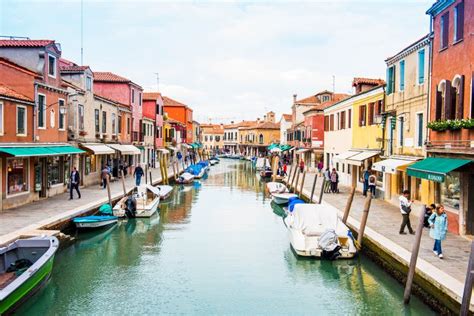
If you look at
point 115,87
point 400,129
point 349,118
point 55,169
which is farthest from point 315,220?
point 115,87

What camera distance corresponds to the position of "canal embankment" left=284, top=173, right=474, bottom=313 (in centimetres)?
965

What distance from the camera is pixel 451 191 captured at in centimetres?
1529

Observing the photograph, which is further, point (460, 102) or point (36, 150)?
point (36, 150)

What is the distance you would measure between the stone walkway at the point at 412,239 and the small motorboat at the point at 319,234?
3.88 ft

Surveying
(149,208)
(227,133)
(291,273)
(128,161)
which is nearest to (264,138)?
(227,133)

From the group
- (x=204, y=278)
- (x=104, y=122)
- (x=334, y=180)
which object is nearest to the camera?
(x=204, y=278)

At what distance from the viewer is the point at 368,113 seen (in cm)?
2614

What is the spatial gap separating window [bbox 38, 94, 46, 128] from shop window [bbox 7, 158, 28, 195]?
2.09 meters

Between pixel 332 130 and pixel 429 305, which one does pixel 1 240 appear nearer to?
pixel 429 305

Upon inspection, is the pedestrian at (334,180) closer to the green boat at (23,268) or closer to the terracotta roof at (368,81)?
the terracotta roof at (368,81)

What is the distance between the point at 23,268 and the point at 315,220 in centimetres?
898

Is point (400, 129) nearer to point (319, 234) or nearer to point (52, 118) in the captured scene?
point (319, 234)

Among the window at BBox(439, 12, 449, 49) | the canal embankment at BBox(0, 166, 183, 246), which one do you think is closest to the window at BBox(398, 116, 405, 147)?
the window at BBox(439, 12, 449, 49)

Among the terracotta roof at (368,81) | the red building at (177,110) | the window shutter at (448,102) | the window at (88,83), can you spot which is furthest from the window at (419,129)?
the red building at (177,110)
